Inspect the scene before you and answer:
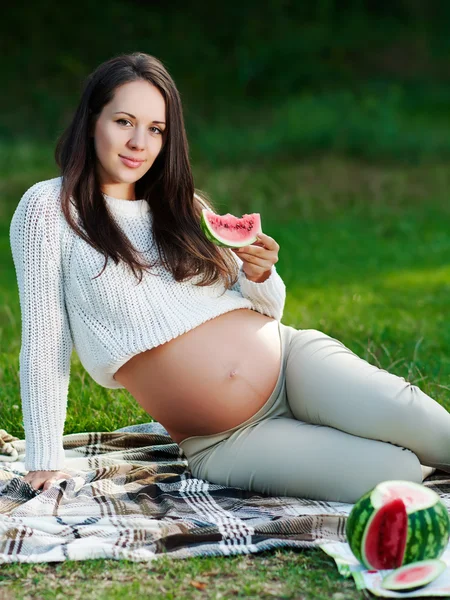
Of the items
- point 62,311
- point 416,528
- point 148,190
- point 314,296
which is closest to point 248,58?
point 314,296

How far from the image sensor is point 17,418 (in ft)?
15.6

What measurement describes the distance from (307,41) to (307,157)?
4917mm

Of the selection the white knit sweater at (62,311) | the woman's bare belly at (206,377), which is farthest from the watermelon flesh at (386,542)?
the white knit sweater at (62,311)

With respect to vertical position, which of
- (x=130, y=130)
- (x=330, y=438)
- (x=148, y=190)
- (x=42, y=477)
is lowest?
(x=42, y=477)

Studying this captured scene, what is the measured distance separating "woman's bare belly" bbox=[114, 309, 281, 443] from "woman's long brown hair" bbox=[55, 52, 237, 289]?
27 centimetres

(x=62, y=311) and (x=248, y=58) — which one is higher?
(x=248, y=58)

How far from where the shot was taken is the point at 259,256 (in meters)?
3.86

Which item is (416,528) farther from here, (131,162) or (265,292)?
(131,162)

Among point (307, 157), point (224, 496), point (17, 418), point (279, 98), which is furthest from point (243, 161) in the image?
point (224, 496)

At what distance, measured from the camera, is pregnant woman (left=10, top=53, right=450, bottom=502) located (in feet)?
11.8

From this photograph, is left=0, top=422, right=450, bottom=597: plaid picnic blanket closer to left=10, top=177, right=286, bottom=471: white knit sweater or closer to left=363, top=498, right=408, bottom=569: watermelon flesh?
left=363, top=498, right=408, bottom=569: watermelon flesh

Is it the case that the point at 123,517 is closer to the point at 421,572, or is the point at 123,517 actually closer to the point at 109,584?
the point at 109,584

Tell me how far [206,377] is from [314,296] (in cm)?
457

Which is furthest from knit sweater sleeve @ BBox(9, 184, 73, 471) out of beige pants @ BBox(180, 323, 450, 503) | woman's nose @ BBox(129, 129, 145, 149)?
beige pants @ BBox(180, 323, 450, 503)
